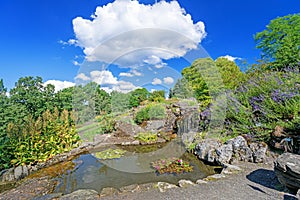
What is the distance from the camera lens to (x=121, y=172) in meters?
4.31

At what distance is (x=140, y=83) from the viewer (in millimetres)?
7719

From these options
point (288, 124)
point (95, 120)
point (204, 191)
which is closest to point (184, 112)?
point (95, 120)

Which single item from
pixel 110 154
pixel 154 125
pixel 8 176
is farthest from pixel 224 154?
pixel 8 176

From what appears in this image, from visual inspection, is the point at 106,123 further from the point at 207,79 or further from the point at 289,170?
the point at 289,170

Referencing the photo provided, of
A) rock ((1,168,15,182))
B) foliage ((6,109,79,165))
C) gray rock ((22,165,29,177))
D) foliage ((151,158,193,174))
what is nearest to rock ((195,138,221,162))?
foliage ((151,158,193,174))

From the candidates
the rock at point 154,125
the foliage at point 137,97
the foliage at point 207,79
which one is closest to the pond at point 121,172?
the rock at point 154,125

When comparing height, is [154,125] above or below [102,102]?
below

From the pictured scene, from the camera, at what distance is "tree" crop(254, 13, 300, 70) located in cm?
707

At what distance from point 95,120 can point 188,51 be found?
5495 mm

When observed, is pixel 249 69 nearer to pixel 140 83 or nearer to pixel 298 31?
pixel 298 31

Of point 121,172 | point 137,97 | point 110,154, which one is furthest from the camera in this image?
point 137,97

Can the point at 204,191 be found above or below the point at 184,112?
below

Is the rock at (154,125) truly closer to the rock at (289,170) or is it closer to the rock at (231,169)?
the rock at (231,169)

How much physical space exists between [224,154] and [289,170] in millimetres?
2018
